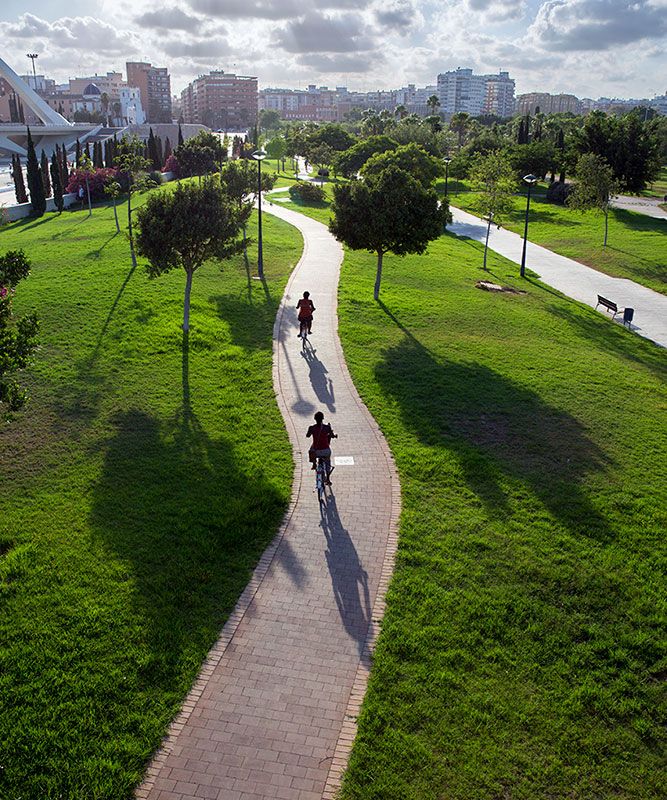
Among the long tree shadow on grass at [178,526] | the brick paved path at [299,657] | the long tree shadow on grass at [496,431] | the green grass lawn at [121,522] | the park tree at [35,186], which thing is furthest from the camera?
the park tree at [35,186]

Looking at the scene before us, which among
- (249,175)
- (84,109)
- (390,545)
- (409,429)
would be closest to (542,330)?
(409,429)

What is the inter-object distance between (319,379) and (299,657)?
30.3 feet

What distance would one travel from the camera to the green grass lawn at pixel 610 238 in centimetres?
3466

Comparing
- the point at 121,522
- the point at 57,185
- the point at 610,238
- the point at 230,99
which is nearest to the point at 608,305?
the point at 610,238

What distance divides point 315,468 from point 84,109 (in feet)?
546

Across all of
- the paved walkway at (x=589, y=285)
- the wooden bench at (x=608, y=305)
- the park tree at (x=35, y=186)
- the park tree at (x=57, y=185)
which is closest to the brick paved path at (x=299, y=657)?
the wooden bench at (x=608, y=305)

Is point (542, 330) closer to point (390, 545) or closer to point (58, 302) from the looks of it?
point (390, 545)

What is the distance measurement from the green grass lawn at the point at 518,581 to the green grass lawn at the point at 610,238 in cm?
1766

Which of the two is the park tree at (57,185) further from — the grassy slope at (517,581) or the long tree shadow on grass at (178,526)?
the long tree shadow on grass at (178,526)

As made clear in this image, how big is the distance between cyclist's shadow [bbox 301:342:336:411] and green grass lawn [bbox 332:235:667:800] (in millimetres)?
842

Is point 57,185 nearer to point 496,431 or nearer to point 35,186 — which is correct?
point 35,186

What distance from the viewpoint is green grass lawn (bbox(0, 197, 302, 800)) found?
22.7 ft

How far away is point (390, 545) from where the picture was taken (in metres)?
10.2

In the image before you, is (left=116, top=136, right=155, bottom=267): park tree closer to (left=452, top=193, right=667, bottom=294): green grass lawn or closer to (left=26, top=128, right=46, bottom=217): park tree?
(left=26, top=128, right=46, bottom=217): park tree
